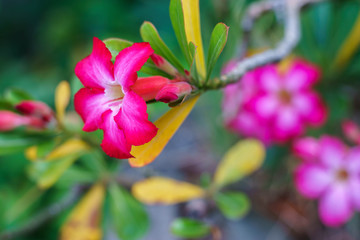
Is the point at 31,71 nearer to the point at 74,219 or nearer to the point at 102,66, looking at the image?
the point at 74,219

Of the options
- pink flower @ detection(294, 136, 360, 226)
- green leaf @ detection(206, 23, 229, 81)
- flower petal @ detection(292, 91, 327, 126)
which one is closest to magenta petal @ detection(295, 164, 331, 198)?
pink flower @ detection(294, 136, 360, 226)

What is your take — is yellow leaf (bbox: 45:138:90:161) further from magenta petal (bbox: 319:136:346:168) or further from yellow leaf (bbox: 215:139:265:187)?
magenta petal (bbox: 319:136:346:168)

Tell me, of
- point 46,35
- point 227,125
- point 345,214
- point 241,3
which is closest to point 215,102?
point 227,125

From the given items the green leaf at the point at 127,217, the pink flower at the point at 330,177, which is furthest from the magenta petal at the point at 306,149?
the green leaf at the point at 127,217

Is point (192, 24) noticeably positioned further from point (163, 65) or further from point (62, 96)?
point (62, 96)

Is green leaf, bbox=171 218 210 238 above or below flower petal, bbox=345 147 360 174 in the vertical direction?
above

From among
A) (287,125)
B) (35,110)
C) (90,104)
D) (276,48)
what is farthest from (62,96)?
(287,125)
